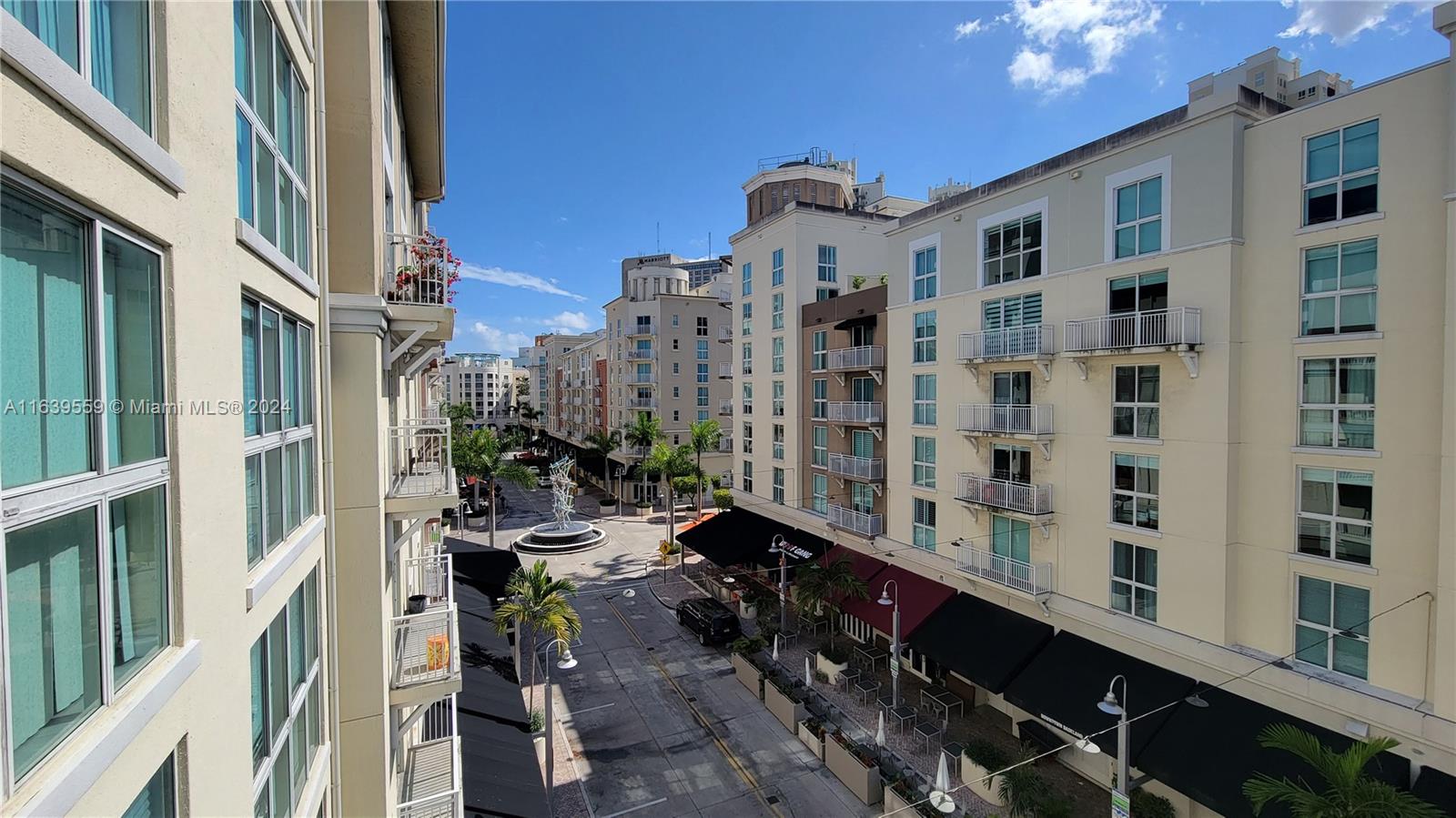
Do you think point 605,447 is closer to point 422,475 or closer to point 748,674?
point 748,674

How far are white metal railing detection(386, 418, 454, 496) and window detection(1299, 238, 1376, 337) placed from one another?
16990mm

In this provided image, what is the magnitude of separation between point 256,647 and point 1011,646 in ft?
59.7

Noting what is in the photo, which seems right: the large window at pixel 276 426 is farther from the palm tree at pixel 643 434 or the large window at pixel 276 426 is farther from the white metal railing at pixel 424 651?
the palm tree at pixel 643 434

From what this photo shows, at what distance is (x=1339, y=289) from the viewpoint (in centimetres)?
1231

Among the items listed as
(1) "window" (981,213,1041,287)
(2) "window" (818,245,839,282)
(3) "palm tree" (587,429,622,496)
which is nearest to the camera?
(1) "window" (981,213,1041,287)

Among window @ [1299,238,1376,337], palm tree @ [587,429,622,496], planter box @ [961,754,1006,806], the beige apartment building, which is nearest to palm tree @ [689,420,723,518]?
palm tree @ [587,429,622,496]

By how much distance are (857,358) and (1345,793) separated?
18590 millimetres

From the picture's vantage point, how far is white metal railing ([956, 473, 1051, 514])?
58.2 ft

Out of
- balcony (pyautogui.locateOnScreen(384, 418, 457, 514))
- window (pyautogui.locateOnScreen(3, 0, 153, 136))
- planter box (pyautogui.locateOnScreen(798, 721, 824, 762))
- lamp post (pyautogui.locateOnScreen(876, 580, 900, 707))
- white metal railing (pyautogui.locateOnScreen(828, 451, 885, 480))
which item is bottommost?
Result: planter box (pyautogui.locateOnScreen(798, 721, 824, 762))

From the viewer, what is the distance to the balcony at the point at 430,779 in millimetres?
8727

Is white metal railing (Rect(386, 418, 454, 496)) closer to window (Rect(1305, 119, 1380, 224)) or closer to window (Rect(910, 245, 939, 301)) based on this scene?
window (Rect(1305, 119, 1380, 224))

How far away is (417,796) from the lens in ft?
30.9

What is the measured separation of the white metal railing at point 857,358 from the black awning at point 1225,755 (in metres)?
14.6

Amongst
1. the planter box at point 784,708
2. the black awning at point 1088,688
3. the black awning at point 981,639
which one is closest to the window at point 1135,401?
the black awning at point 1088,688
